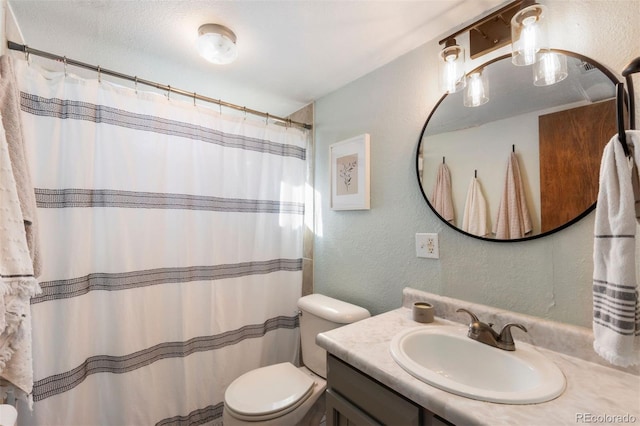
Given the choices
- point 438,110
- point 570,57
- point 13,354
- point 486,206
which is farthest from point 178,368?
point 570,57

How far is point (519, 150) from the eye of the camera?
3.27 ft

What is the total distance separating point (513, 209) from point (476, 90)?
0.51 metres

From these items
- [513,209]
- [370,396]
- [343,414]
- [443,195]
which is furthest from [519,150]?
[343,414]

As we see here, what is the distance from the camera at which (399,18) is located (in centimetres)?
116

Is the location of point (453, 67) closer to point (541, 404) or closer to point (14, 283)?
point (541, 404)

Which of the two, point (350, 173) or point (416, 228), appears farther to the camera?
point (350, 173)

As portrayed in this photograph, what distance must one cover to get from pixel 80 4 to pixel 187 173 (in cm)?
80

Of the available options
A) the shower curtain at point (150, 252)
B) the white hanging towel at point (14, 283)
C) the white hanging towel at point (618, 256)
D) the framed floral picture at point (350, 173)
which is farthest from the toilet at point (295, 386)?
the white hanging towel at point (618, 256)

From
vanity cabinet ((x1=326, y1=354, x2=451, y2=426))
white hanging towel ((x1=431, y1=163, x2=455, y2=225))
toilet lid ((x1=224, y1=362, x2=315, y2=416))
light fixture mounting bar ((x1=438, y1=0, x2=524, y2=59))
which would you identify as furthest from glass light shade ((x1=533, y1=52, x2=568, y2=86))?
toilet lid ((x1=224, y1=362, x2=315, y2=416))

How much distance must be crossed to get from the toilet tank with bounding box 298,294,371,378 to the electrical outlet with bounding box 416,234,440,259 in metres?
0.44

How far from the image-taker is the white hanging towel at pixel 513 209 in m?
0.98

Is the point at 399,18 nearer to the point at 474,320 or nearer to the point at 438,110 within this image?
the point at 438,110

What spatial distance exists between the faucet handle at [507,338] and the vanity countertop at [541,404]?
100 mm

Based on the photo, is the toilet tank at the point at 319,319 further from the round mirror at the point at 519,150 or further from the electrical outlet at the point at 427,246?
the round mirror at the point at 519,150
